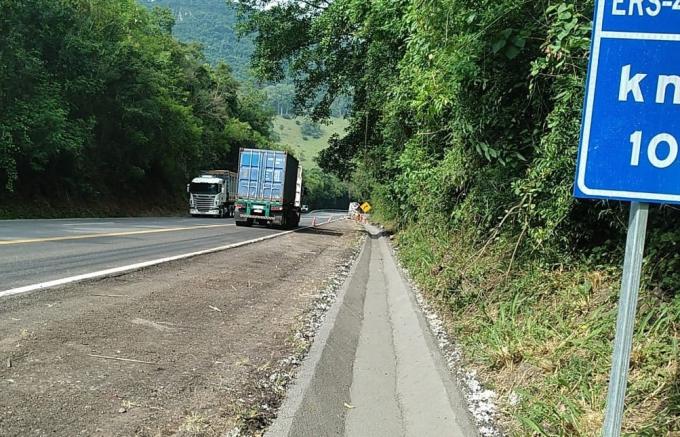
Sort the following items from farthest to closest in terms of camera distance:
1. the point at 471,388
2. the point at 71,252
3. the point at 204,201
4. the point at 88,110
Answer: the point at 204,201
the point at 88,110
the point at 71,252
the point at 471,388

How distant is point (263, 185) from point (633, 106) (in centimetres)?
2595

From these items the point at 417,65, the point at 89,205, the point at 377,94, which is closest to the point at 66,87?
the point at 89,205

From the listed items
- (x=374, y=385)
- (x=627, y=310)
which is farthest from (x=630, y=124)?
(x=374, y=385)

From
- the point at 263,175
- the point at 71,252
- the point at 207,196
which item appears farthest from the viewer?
the point at 207,196

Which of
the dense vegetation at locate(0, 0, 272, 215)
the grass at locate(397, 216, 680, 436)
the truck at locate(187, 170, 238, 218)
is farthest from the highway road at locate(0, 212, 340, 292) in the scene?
the truck at locate(187, 170, 238, 218)

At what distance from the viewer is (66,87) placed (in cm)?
3034

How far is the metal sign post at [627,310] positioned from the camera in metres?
2.16

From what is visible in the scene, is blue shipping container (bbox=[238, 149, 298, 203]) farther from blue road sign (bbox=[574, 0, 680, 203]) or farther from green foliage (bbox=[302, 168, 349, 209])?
green foliage (bbox=[302, 168, 349, 209])

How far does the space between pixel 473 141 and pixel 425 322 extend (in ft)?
8.58

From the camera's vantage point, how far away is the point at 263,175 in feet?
91.1

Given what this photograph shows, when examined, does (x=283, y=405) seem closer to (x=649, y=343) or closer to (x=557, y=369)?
(x=557, y=369)

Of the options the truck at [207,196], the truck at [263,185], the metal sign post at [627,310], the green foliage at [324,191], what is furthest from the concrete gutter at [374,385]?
the green foliage at [324,191]

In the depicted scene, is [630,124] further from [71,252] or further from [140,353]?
[71,252]

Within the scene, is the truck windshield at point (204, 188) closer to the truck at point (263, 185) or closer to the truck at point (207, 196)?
the truck at point (207, 196)
